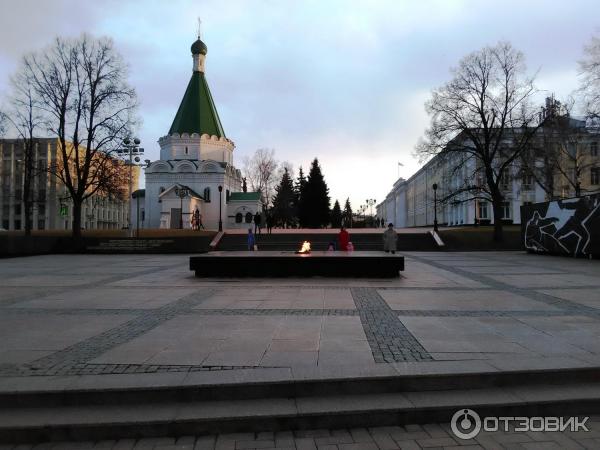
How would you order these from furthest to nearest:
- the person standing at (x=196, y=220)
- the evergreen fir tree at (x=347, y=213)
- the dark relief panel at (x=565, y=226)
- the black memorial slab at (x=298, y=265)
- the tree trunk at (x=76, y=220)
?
the evergreen fir tree at (x=347, y=213) < the person standing at (x=196, y=220) < the tree trunk at (x=76, y=220) < the dark relief panel at (x=565, y=226) < the black memorial slab at (x=298, y=265)

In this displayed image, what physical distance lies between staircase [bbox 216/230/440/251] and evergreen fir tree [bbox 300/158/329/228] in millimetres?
31603

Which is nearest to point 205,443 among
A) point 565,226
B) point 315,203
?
point 565,226

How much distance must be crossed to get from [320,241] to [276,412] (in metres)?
32.4

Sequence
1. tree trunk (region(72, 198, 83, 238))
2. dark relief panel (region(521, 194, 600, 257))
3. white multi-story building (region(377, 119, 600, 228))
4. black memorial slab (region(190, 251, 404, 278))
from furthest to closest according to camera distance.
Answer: white multi-story building (region(377, 119, 600, 228)) < tree trunk (region(72, 198, 83, 238)) < dark relief panel (region(521, 194, 600, 257)) < black memorial slab (region(190, 251, 404, 278))

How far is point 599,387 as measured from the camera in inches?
187

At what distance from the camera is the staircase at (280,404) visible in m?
3.98

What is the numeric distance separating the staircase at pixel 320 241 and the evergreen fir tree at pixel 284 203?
128 ft

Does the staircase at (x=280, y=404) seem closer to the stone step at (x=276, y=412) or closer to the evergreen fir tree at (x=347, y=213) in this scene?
the stone step at (x=276, y=412)

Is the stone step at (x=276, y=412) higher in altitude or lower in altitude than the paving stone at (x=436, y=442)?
higher

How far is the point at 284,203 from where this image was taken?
7925cm

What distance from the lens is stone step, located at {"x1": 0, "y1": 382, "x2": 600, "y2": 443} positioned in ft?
13.0

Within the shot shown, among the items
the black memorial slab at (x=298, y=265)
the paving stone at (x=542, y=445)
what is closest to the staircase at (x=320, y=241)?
the black memorial slab at (x=298, y=265)

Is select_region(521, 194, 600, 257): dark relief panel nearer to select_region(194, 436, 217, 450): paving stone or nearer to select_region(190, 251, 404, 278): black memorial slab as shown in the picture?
select_region(190, 251, 404, 278): black memorial slab

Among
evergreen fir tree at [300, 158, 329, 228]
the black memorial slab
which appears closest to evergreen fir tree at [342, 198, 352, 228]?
evergreen fir tree at [300, 158, 329, 228]
